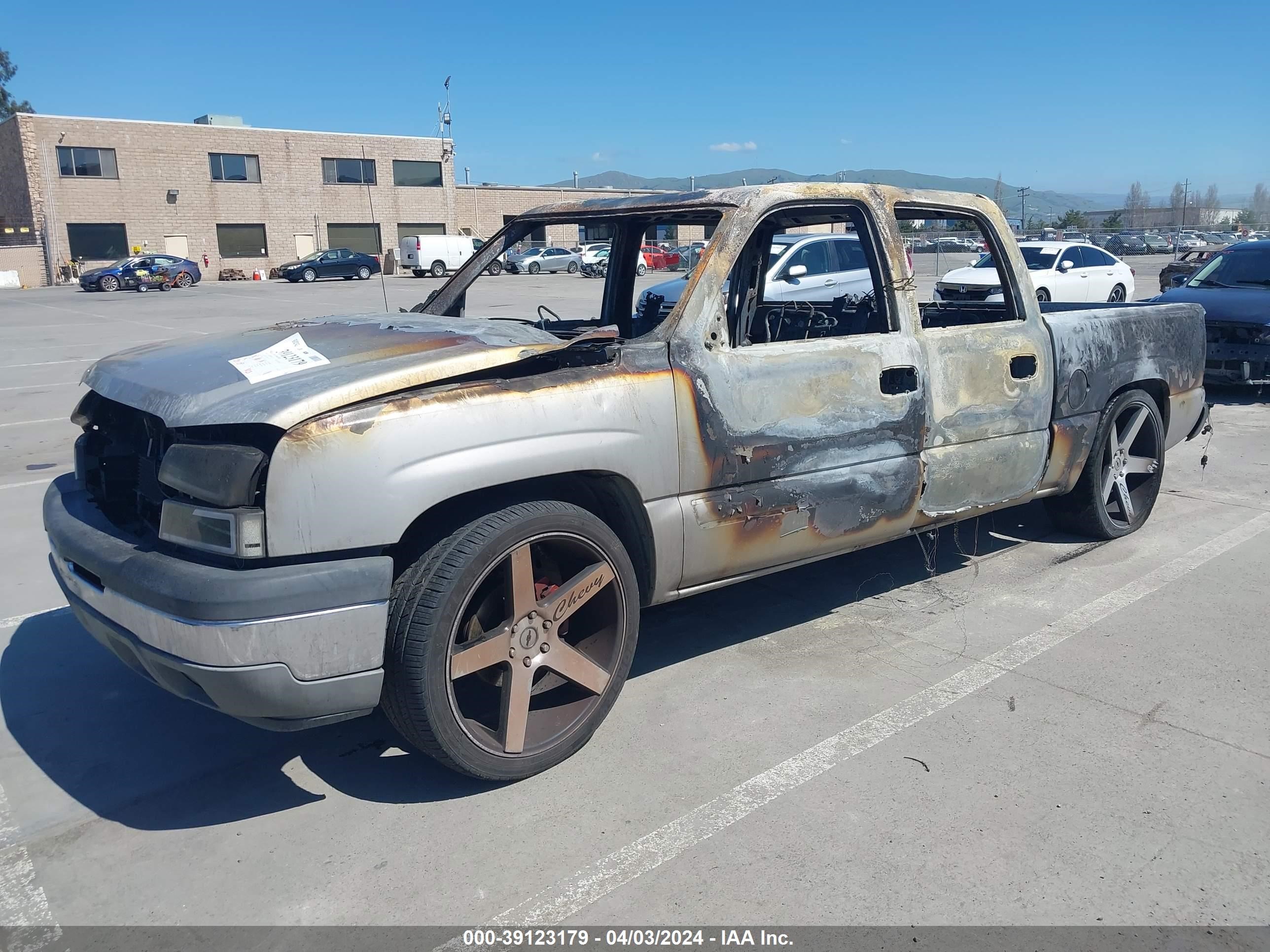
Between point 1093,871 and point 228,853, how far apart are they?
8.05ft

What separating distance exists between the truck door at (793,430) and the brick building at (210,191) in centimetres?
4018

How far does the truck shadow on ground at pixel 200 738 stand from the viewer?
3.20m

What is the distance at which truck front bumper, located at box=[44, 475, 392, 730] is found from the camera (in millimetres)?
2641

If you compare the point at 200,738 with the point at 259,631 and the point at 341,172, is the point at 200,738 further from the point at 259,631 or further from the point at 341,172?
the point at 341,172

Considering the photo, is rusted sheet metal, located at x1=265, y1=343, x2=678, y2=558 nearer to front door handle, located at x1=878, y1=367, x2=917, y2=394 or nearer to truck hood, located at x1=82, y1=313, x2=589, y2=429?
truck hood, located at x1=82, y1=313, x2=589, y2=429

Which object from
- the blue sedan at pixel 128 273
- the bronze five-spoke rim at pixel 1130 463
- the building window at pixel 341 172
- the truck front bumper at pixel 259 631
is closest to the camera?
the truck front bumper at pixel 259 631

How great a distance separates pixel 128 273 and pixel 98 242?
10.3 meters

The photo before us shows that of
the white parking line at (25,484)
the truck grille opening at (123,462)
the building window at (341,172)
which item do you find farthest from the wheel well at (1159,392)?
the building window at (341,172)

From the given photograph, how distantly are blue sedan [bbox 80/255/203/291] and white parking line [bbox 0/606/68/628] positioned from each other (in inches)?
1508

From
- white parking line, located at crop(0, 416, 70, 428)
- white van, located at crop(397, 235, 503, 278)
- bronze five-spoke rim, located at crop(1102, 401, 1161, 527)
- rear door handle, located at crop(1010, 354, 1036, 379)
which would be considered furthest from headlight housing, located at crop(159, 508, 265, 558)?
white van, located at crop(397, 235, 503, 278)

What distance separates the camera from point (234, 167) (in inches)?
1949

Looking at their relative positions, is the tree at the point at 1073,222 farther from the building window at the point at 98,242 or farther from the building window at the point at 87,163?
the building window at the point at 87,163

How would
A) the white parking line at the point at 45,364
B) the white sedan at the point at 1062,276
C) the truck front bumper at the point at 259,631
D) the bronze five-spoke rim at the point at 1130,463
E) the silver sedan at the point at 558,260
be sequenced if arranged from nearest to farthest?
the truck front bumper at the point at 259,631
the bronze five-spoke rim at the point at 1130,463
the white parking line at the point at 45,364
the white sedan at the point at 1062,276
the silver sedan at the point at 558,260
